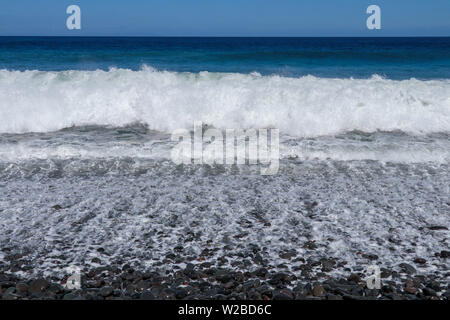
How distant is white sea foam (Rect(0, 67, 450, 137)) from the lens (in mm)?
9094

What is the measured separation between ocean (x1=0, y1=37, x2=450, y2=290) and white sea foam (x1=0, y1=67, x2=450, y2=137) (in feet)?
0.12

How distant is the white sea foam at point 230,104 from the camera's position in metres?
9.09

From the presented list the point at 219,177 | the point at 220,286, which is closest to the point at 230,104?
the point at 219,177

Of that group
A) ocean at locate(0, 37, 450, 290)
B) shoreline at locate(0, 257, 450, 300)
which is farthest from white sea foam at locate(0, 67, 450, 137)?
shoreline at locate(0, 257, 450, 300)

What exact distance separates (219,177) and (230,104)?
4.30 meters

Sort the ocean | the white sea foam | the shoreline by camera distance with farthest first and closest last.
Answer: the white sea foam, the ocean, the shoreline

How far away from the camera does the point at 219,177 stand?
596 cm

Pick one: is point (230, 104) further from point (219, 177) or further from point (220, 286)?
point (220, 286)

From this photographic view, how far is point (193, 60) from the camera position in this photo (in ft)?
78.1

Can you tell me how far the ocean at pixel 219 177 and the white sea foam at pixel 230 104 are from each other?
37 mm

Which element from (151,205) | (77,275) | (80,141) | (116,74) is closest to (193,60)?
(116,74)

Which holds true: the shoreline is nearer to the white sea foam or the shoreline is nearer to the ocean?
the ocean

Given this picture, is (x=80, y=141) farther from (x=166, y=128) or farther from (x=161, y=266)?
(x=161, y=266)

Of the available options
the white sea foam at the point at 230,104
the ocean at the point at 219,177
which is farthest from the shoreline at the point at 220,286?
the white sea foam at the point at 230,104
